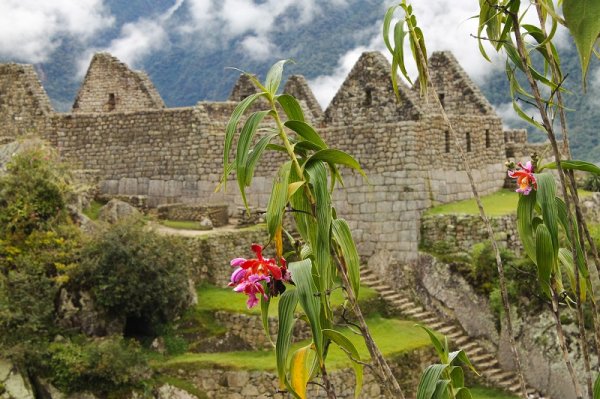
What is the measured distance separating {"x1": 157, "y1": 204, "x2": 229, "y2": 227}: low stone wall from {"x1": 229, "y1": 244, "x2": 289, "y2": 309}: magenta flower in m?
17.4

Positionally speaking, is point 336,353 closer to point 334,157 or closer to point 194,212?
point 194,212

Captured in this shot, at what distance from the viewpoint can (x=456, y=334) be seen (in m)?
19.8

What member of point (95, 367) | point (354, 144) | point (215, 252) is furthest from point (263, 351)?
point (354, 144)

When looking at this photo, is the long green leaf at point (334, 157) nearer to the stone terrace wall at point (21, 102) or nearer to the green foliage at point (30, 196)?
the green foliage at point (30, 196)

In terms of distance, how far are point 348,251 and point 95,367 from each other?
13035 millimetres

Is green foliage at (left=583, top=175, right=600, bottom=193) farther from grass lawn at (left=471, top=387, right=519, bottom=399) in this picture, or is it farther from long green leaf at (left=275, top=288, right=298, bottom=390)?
long green leaf at (left=275, top=288, right=298, bottom=390)

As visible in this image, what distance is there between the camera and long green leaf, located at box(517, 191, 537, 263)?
4.87m

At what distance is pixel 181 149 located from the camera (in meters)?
22.7

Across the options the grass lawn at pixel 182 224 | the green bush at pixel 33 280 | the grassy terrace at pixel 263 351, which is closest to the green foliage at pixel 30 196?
the green bush at pixel 33 280

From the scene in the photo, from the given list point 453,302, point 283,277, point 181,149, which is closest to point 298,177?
point 283,277

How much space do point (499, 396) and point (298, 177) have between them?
14999 mm

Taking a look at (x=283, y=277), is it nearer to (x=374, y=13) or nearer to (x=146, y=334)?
(x=146, y=334)

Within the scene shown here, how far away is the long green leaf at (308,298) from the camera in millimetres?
3975

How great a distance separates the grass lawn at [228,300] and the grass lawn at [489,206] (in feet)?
7.66
